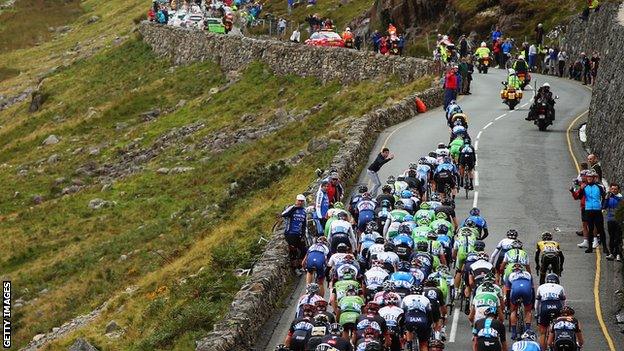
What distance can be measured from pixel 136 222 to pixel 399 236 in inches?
928

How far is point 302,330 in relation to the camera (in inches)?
739

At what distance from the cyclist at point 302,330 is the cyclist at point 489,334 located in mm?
2595

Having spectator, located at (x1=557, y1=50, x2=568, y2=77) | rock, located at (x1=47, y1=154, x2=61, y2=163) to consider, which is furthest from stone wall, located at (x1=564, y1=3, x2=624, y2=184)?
rock, located at (x1=47, y1=154, x2=61, y2=163)

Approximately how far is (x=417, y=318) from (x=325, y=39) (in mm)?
47212

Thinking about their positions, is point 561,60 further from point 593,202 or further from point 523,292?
point 523,292

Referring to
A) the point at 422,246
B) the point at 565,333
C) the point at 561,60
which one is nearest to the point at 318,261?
the point at 422,246

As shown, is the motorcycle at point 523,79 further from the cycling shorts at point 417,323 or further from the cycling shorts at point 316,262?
the cycling shorts at point 417,323

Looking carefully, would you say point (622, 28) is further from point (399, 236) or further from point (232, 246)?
point (399, 236)

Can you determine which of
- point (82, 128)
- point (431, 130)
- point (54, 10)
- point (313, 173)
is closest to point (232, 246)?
point (313, 173)

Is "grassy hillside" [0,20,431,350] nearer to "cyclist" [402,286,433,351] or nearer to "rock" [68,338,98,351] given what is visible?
"rock" [68,338,98,351]

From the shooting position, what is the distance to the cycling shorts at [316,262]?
75.5 feet

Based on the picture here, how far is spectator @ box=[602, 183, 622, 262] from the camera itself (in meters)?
26.5

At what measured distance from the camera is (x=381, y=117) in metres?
44.2

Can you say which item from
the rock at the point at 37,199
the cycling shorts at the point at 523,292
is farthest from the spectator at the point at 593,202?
the rock at the point at 37,199
